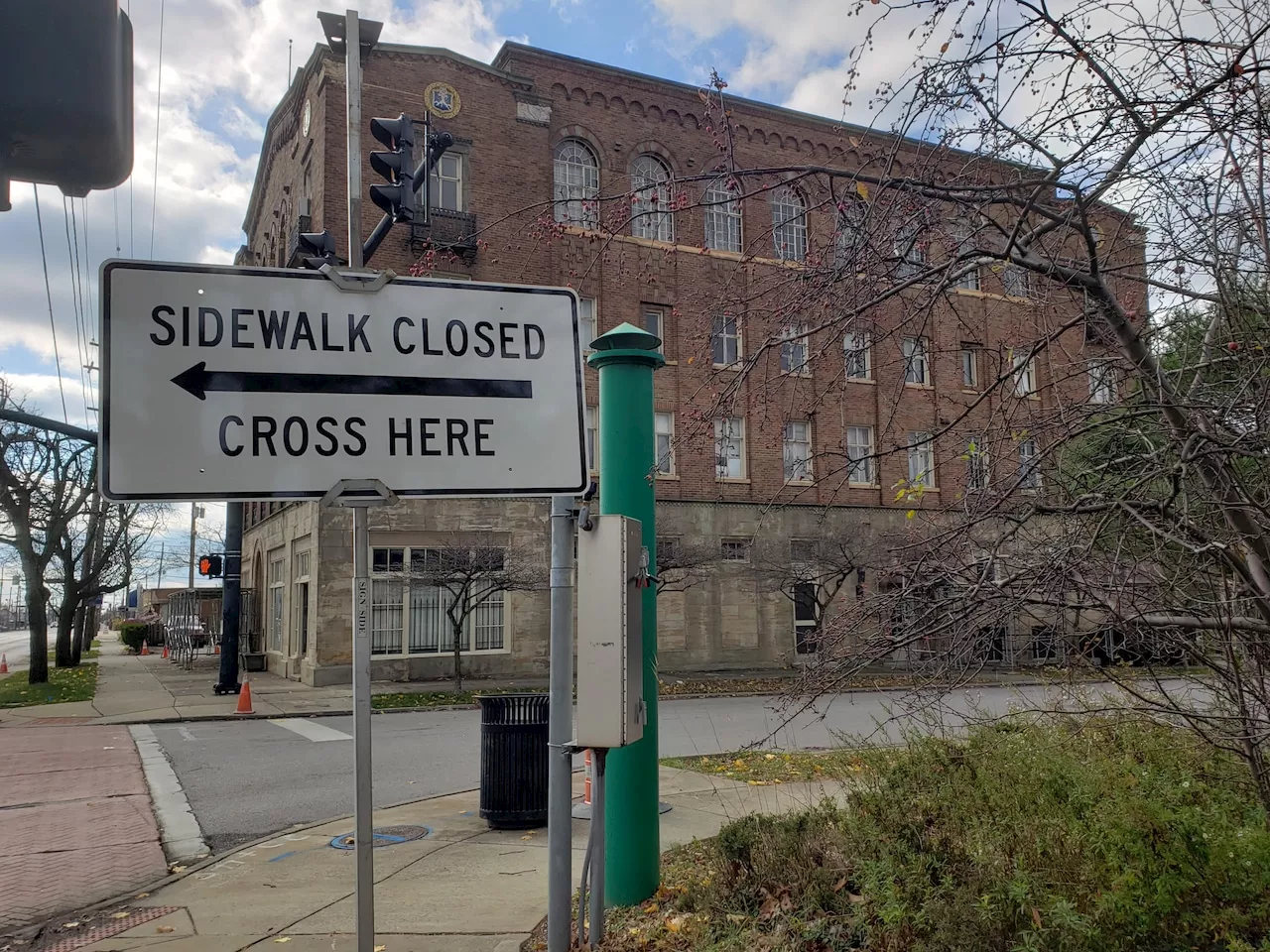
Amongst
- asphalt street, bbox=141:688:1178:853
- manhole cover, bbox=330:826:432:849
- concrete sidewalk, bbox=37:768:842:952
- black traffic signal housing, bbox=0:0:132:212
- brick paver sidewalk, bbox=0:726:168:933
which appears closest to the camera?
black traffic signal housing, bbox=0:0:132:212

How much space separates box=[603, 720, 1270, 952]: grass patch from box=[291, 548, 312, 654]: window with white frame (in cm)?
2144

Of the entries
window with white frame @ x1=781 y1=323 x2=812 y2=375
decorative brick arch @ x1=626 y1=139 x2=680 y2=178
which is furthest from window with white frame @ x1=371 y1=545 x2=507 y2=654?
window with white frame @ x1=781 y1=323 x2=812 y2=375

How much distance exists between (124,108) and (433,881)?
5.67 meters

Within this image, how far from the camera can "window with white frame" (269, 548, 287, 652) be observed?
2967 centimetres

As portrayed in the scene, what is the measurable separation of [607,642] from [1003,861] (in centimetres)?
189

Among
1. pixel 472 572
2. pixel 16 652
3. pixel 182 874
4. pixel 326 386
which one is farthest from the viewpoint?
pixel 16 652

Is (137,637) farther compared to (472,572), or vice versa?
(137,637)

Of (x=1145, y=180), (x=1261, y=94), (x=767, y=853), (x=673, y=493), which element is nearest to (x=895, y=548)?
(x=767, y=853)

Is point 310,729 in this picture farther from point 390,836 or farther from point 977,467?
point 977,467

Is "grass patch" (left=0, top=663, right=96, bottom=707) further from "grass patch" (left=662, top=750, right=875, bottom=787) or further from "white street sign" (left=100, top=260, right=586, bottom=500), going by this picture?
"white street sign" (left=100, top=260, right=586, bottom=500)

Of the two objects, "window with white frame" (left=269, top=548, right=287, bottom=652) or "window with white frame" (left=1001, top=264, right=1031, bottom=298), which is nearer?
A: "window with white frame" (left=1001, top=264, right=1031, bottom=298)

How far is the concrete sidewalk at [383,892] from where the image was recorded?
5703 mm

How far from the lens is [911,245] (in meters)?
4.68

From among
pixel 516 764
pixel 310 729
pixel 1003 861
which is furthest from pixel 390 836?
pixel 310 729
